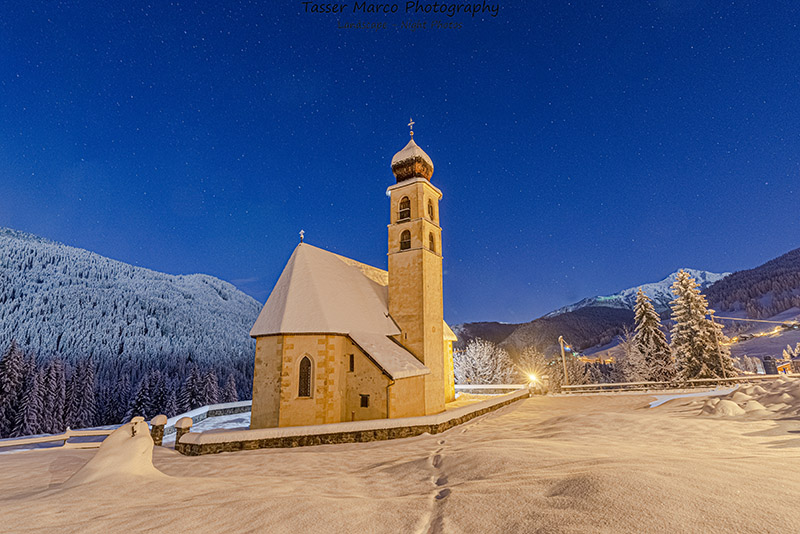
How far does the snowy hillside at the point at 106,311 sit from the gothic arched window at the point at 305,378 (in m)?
94.7

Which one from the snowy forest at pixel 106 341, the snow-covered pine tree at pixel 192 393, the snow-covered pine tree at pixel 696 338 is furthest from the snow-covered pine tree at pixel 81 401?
the snow-covered pine tree at pixel 696 338

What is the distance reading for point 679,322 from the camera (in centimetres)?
3347

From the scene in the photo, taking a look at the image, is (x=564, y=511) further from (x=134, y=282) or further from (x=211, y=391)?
(x=134, y=282)

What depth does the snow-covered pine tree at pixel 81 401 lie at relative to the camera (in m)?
50.0

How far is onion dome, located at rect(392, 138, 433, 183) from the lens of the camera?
79.4 ft

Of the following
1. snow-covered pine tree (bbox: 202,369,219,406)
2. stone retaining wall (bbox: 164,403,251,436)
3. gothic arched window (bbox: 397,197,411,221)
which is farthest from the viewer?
snow-covered pine tree (bbox: 202,369,219,406)

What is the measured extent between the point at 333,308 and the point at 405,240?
7.13 m

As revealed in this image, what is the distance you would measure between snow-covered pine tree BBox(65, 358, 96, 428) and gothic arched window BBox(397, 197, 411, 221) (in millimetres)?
56785

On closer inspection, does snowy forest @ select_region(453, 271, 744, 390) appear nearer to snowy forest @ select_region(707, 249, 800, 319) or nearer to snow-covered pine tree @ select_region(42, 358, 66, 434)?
snow-covered pine tree @ select_region(42, 358, 66, 434)

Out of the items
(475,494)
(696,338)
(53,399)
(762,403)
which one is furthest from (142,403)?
(696,338)

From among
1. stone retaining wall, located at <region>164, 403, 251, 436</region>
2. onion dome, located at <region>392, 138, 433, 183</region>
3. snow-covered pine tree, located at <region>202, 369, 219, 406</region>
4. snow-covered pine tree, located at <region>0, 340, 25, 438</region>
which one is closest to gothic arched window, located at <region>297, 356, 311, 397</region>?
stone retaining wall, located at <region>164, 403, 251, 436</region>

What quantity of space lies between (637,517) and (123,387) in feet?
268

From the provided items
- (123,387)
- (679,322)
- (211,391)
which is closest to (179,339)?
(123,387)

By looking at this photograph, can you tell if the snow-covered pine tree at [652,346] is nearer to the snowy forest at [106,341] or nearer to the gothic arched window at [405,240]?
the gothic arched window at [405,240]
